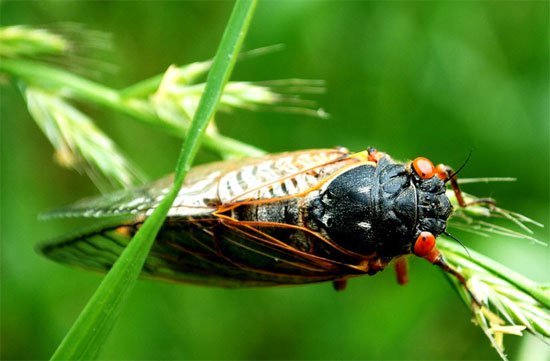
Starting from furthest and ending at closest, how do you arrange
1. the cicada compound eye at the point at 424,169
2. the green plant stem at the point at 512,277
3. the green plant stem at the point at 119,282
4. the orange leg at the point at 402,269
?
1. the orange leg at the point at 402,269
2. the cicada compound eye at the point at 424,169
3. the green plant stem at the point at 512,277
4. the green plant stem at the point at 119,282

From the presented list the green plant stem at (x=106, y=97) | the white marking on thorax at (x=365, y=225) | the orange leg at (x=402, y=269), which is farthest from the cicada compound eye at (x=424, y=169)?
the green plant stem at (x=106, y=97)

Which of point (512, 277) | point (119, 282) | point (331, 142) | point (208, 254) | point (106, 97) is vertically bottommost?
point (119, 282)

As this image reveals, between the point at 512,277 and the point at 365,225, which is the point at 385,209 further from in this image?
the point at 512,277

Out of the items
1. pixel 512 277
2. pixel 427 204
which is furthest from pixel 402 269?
pixel 512 277

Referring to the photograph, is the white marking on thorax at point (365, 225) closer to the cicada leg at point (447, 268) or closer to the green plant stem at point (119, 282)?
the cicada leg at point (447, 268)

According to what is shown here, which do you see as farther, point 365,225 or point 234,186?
point 234,186

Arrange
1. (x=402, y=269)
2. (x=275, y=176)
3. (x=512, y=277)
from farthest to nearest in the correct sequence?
(x=402, y=269) → (x=275, y=176) → (x=512, y=277)

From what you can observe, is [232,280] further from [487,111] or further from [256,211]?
[487,111]
